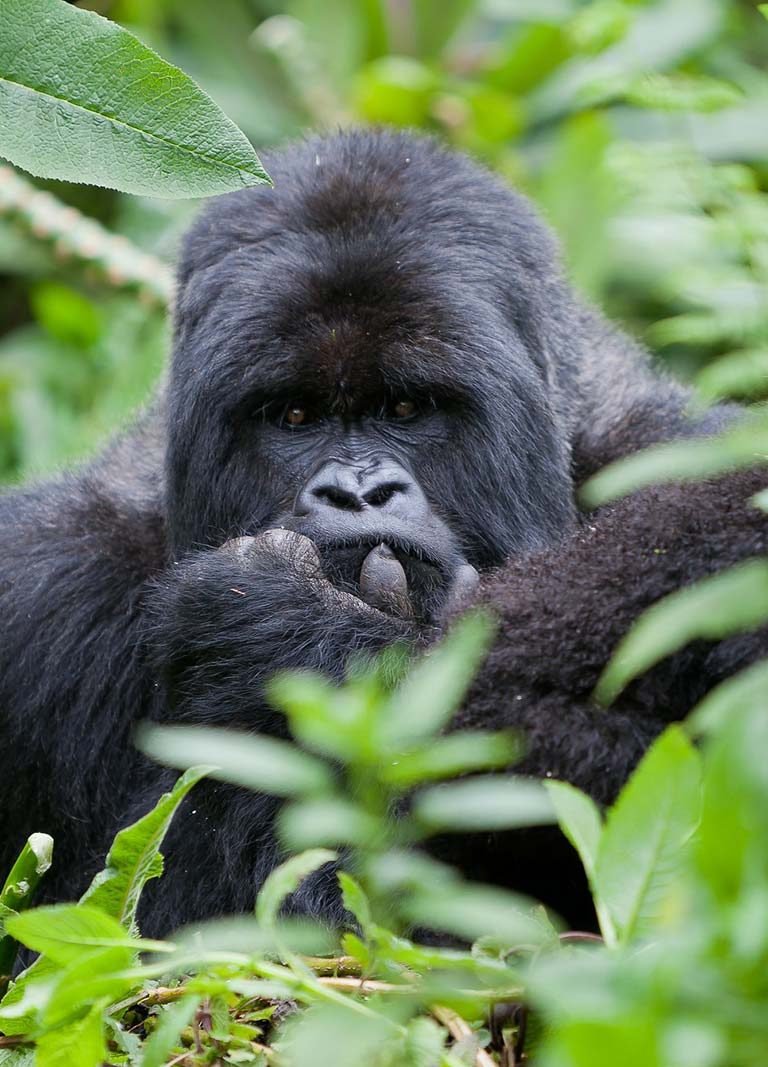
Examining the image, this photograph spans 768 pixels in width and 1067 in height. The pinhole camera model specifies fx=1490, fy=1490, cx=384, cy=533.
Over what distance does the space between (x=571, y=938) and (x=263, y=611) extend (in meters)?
0.91

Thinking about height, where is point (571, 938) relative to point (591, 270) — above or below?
below

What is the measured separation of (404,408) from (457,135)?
12.1ft

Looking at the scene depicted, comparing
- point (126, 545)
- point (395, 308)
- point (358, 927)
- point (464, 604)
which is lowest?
point (358, 927)

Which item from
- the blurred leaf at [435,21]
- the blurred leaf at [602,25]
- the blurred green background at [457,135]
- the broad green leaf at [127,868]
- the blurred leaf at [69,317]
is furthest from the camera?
the blurred leaf at [435,21]

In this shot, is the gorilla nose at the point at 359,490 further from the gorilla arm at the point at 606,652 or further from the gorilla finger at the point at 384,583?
the gorilla arm at the point at 606,652

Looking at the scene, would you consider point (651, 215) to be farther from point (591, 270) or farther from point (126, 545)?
point (126, 545)

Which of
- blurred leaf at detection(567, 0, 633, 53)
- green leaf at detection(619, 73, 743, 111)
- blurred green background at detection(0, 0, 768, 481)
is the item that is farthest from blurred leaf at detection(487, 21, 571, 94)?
green leaf at detection(619, 73, 743, 111)

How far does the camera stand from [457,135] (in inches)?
235

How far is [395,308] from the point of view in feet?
8.20

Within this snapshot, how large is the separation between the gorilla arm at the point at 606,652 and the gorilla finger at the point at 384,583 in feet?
1.34

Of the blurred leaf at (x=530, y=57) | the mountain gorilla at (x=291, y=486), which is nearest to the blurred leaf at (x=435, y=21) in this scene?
the blurred leaf at (x=530, y=57)

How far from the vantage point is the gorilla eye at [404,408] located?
2557mm

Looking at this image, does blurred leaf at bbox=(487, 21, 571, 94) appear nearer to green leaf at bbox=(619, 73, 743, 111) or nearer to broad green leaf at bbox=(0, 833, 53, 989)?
green leaf at bbox=(619, 73, 743, 111)

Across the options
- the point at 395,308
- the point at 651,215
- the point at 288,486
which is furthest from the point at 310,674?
the point at 651,215
